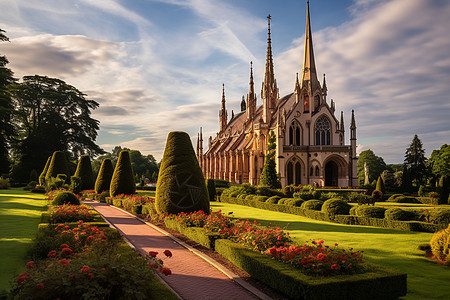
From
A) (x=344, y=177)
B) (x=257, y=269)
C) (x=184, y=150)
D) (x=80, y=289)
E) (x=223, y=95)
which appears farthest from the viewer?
(x=223, y=95)

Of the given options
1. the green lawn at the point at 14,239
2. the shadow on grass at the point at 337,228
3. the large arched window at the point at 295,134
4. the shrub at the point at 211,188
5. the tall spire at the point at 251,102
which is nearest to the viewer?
the green lawn at the point at 14,239

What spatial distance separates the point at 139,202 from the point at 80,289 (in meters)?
16.2

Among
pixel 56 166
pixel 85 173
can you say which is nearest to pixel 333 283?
pixel 85 173

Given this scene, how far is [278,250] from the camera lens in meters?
8.61

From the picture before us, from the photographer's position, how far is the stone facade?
5075cm

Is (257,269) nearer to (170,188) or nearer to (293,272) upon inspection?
(293,272)

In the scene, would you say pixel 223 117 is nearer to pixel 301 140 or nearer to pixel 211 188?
pixel 301 140

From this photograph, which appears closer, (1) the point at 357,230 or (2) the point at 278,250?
(2) the point at 278,250

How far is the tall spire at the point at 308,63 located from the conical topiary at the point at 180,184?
4306 cm

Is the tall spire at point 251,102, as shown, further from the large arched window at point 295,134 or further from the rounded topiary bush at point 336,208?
the rounded topiary bush at point 336,208

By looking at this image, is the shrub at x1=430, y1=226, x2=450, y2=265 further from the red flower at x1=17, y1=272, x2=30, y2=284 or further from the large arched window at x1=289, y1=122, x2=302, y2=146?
the large arched window at x1=289, y1=122, x2=302, y2=146

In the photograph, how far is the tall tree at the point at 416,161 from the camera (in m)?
49.1

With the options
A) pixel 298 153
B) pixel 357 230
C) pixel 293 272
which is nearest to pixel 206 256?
pixel 293 272

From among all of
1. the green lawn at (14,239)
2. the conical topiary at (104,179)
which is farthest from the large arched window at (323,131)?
the green lawn at (14,239)
